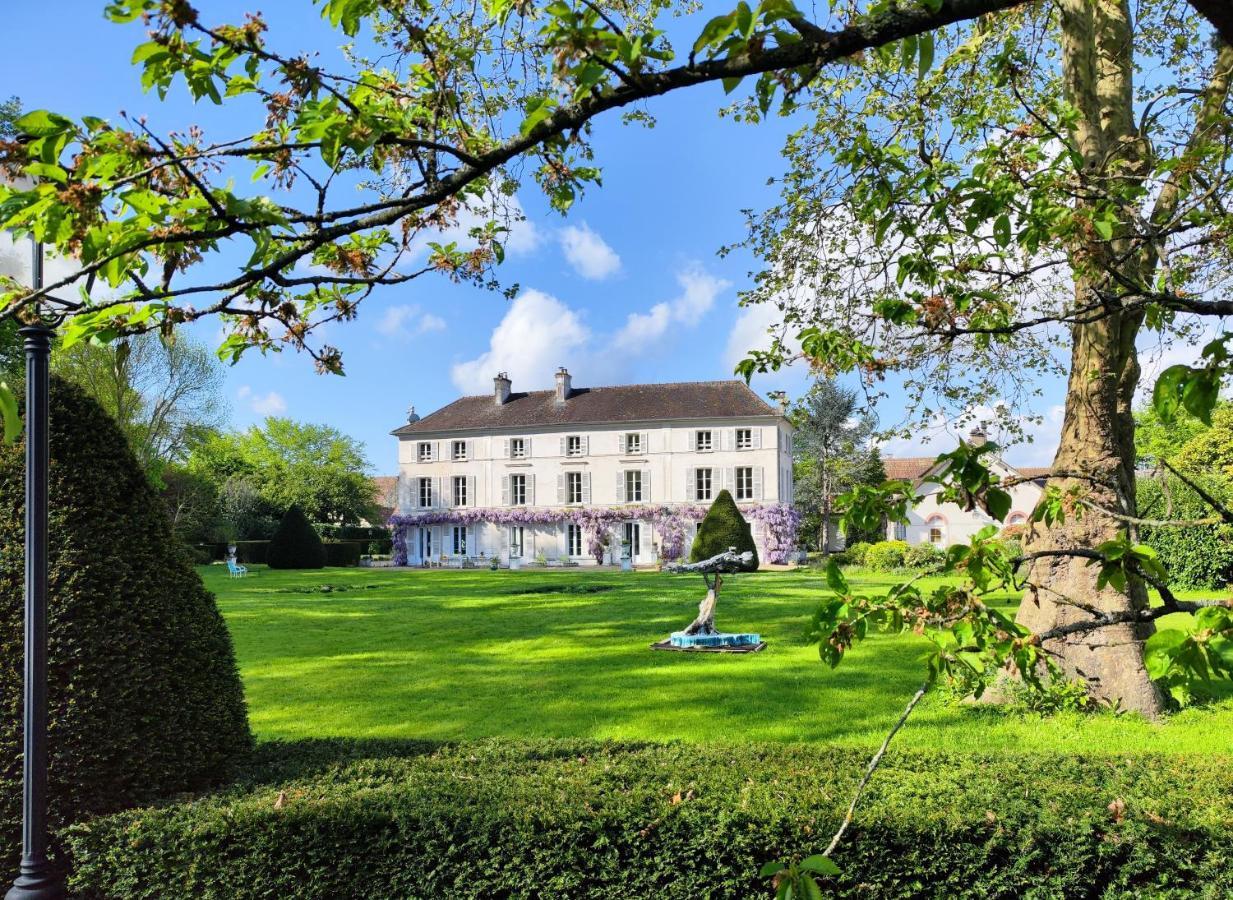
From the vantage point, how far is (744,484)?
37156mm

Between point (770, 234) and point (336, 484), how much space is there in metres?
47.5

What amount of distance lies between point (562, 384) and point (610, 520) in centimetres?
782

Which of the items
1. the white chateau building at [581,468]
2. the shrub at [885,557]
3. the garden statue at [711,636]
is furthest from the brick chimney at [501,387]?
the garden statue at [711,636]

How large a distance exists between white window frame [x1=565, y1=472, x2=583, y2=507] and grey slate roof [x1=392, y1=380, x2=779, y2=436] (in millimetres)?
2632

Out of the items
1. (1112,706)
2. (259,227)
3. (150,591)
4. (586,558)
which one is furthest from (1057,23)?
(586,558)

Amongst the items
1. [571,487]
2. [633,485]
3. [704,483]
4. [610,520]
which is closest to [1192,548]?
[704,483]

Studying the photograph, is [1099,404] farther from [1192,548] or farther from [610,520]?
[610,520]

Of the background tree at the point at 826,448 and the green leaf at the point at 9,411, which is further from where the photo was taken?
the background tree at the point at 826,448

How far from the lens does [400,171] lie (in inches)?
145

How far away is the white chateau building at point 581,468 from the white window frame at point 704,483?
0.16ft

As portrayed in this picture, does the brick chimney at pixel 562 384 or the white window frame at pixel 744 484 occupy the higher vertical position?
the brick chimney at pixel 562 384

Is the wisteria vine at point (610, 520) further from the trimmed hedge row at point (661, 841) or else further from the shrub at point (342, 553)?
the trimmed hedge row at point (661, 841)

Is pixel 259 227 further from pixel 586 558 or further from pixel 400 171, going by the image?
pixel 586 558

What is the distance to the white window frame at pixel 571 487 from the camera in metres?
39.8
